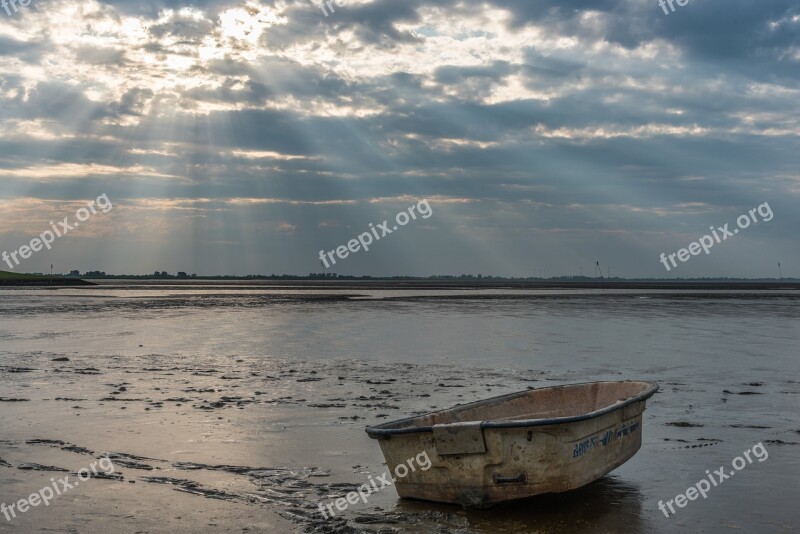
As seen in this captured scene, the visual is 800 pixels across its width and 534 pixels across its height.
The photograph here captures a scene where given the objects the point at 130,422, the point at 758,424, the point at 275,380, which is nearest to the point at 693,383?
the point at 758,424

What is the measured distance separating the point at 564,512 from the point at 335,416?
5998 millimetres

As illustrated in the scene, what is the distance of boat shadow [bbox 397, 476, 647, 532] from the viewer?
7.68 m

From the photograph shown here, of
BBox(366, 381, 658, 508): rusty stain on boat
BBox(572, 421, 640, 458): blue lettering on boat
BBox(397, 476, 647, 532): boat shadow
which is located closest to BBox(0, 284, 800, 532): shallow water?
BBox(397, 476, 647, 532): boat shadow

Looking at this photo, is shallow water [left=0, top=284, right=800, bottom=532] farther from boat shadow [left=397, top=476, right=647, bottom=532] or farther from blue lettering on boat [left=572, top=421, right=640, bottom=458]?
blue lettering on boat [left=572, top=421, right=640, bottom=458]

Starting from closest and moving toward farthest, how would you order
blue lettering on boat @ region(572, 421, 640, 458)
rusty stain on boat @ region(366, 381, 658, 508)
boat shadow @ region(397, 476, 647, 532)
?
boat shadow @ region(397, 476, 647, 532), rusty stain on boat @ region(366, 381, 658, 508), blue lettering on boat @ region(572, 421, 640, 458)

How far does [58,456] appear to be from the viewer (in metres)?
10.3

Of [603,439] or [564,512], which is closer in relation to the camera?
[564,512]

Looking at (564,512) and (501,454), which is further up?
(501,454)

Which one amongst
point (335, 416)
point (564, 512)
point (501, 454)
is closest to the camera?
point (501, 454)

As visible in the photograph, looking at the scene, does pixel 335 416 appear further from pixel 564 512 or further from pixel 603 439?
pixel 564 512

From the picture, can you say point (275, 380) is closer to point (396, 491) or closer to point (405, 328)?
point (396, 491)

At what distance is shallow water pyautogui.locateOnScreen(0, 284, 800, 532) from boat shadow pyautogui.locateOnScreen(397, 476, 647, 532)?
0.03 meters

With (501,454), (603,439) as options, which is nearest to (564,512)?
(501,454)

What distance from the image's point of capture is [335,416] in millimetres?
13367
